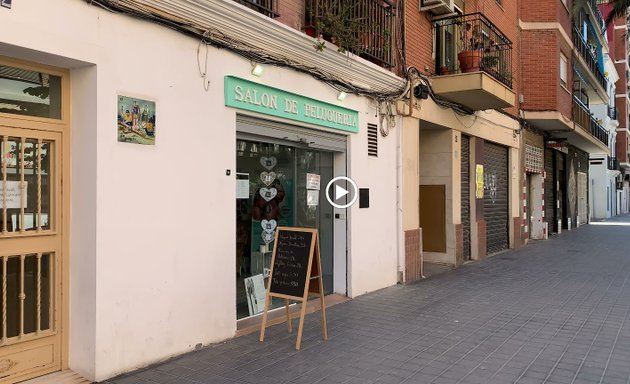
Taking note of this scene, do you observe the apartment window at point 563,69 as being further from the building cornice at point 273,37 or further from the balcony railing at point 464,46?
the building cornice at point 273,37

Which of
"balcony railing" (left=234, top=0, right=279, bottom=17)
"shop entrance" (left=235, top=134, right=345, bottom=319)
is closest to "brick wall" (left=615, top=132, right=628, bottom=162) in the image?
"shop entrance" (left=235, top=134, right=345, bottom=319)

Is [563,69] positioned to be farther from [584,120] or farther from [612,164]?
[612,164]

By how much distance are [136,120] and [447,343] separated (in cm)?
400

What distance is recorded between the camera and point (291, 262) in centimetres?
568

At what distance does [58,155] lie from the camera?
180 inches

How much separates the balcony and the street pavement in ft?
12.5

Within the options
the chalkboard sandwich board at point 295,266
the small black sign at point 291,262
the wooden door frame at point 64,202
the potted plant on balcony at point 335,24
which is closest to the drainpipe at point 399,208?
the potted plant on balcony at point 335,24

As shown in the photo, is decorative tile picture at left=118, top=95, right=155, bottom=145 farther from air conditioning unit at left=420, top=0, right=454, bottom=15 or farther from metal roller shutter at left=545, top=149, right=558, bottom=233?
metal roller shutter at left=545, top=149, right=558, bottom=233

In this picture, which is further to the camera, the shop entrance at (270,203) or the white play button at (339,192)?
the white play button at (339,192)

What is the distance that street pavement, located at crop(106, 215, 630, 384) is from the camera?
4.74 m

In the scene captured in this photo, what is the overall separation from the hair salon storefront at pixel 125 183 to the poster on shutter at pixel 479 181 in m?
7.64

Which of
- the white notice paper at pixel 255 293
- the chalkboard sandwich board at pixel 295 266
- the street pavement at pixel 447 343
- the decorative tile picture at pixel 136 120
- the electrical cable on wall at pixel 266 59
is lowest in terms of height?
the street pavement at pixel 447 343

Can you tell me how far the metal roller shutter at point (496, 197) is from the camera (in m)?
14.0

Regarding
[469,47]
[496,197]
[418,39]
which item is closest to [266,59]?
[418,39]
